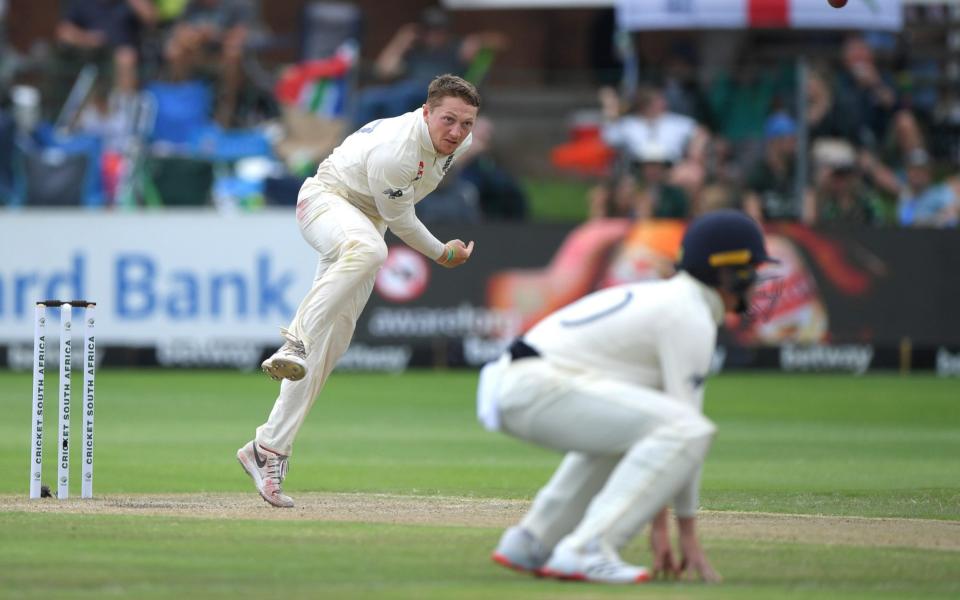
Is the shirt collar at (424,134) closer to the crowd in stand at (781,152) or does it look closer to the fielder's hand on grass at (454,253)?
the fielder's hand on grass at (454,253)

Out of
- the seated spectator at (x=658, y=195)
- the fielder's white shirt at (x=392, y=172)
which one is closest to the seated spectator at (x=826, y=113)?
the seated spectator at (x=658, y=195)

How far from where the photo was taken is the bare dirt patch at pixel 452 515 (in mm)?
8406

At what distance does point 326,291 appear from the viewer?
9.29 meters

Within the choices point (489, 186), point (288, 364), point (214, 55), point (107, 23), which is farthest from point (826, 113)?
point (288, 364)

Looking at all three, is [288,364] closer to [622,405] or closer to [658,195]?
[622,405]

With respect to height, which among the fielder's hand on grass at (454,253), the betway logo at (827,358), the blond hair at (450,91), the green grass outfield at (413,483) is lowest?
the betway logo at (827,358)

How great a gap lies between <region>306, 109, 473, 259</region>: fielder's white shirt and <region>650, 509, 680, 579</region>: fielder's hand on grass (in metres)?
3.02

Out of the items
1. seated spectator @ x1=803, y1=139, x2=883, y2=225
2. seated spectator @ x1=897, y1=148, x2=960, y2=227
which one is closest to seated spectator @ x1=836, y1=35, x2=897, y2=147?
seated spectator @ x1=897, y1=148, x2=960, y2=227

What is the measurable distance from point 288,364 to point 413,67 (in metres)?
13.7

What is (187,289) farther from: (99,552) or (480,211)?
(99,552)

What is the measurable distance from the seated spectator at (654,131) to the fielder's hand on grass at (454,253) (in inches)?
477

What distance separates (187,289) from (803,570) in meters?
14.5

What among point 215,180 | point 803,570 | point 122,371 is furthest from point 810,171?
point 803,570

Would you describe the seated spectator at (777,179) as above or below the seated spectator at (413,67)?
below
